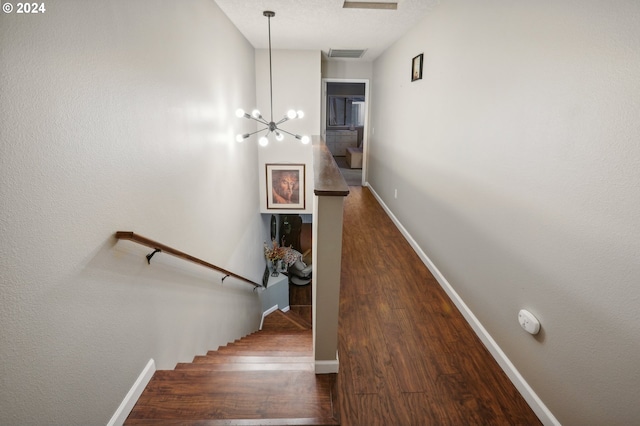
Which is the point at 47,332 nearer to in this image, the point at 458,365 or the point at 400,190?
the point at 458,365

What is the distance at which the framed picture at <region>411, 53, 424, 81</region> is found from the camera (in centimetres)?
375

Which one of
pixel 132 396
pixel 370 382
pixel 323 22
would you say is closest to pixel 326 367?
pixel 370 382

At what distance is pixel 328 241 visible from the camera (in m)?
1.73

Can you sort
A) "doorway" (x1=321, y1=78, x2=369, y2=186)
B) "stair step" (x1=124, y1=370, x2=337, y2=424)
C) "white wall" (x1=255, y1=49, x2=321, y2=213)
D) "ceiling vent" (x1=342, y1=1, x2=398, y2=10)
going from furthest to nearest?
"doorway" (x1=321, y1=78, x2=369, y2=186)
"white wall" (x1=255, y1=49, x2=321, y2=213)
"ceiling vent" (x1=342, y1=1, x2=398, y2=10)
"stair step" (x1=124, y1=370, x2=337, y2=424)

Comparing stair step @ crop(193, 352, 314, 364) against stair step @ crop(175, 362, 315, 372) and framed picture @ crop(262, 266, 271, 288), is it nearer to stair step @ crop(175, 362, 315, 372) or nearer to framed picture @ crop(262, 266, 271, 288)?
stair step @ crop(175, 362, 315, 372)

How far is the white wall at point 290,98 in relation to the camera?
19.0 feet

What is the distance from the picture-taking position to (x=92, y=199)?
55.9 inches

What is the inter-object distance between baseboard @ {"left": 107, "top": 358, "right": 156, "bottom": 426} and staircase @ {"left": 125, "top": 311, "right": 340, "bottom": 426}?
0.03m

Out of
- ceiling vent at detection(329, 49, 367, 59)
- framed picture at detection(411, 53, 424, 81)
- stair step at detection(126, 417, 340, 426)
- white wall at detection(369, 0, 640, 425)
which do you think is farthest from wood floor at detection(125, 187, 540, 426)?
ceiling vent at detection(329, 49, 367, 59)

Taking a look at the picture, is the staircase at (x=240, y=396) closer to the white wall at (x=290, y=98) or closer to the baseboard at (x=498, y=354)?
the baseboard at (x=498, y=354)

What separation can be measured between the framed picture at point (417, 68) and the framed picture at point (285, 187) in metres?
2.77

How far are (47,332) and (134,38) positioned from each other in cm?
143

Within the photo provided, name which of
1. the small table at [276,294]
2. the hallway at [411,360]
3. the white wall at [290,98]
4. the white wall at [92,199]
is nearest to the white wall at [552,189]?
the hallway at [411,360]

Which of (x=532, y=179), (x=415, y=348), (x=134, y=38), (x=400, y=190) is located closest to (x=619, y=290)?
(x=532, y=179)
